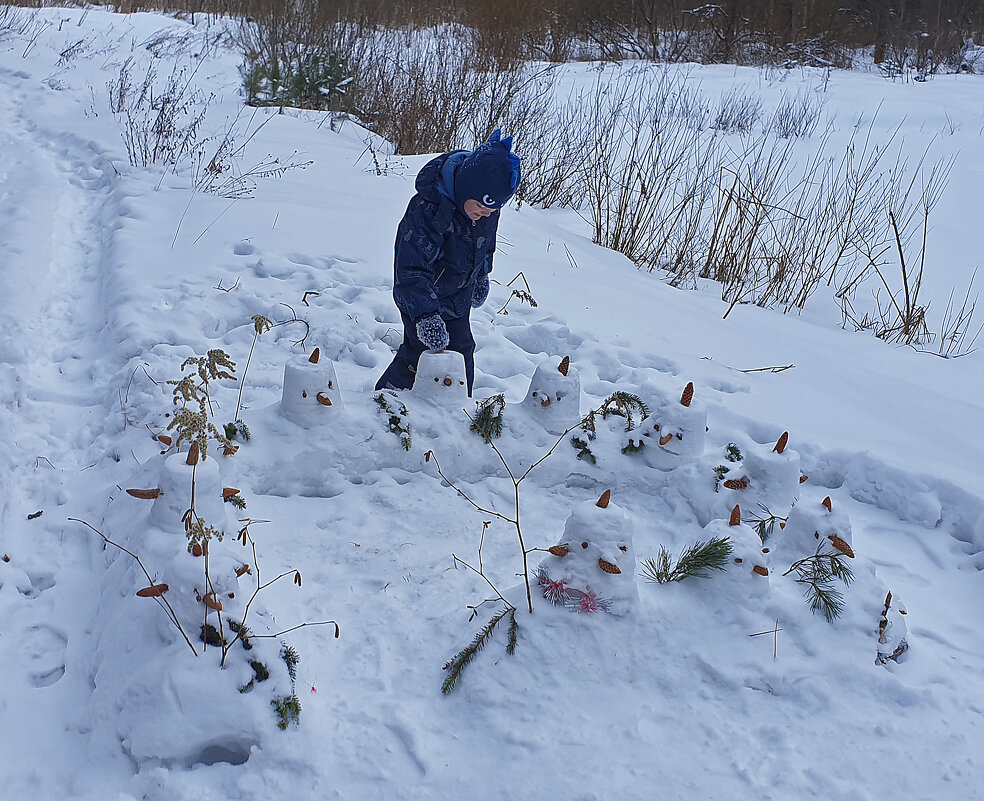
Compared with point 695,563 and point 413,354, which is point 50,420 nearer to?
point 413,354

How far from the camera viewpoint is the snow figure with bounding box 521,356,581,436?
8.83ft

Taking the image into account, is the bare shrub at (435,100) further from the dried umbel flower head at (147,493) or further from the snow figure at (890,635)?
the snow figure at (890,635)

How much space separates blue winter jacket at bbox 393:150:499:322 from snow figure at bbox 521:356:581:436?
430 mm

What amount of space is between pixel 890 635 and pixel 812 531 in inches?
12.2

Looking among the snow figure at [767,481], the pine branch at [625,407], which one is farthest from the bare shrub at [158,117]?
the snow figure at [767,481]

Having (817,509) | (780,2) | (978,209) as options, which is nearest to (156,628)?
(817,509)

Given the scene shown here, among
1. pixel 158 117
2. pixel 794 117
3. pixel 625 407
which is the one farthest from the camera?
pixel 794 117

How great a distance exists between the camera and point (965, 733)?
1.79m

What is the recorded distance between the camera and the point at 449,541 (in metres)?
2.33

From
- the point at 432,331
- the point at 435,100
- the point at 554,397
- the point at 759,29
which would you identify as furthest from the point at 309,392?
the point at 759,29

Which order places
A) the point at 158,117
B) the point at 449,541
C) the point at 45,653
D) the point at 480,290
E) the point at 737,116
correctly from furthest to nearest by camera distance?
the point at 737,116 → the point at 158,117 → the point at 480,290 → the point at 449,541 → the point at 45,653

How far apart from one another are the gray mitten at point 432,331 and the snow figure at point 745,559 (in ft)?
3.61

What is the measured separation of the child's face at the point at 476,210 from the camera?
249 cm

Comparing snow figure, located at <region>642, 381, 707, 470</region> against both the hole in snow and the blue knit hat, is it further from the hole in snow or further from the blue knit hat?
the hole in snow
